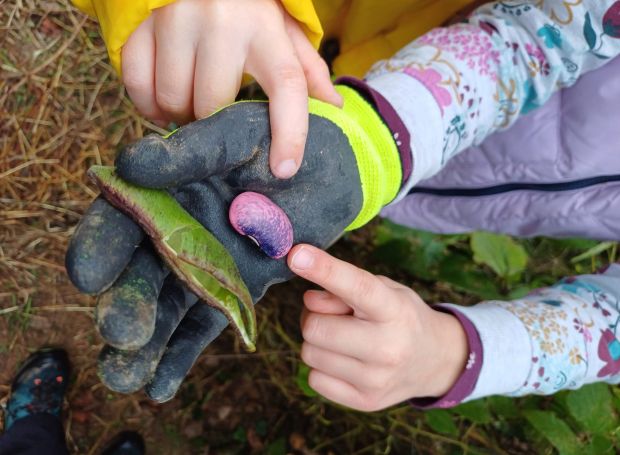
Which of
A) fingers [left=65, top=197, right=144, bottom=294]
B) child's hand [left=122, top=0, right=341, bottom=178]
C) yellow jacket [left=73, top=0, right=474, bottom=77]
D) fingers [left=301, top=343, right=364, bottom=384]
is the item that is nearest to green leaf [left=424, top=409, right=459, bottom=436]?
fingers [left=301, top=343, right=364, bottom=384]

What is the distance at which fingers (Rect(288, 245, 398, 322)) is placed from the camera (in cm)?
67

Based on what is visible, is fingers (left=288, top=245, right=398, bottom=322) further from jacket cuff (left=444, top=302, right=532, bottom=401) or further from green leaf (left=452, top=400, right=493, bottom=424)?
green leaf (left=452, top=400, right=493, bottom=424)

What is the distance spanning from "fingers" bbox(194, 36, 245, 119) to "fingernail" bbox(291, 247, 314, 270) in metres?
0.21

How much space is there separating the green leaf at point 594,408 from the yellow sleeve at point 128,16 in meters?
0.91

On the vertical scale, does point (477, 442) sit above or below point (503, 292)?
below

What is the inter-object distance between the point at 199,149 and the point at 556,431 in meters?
1.07

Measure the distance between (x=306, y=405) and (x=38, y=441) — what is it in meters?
0.73

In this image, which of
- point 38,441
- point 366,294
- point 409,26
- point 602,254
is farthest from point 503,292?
point 38,441

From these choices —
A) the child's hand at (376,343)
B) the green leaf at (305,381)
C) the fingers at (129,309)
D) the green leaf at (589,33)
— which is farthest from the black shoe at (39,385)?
the green leaf at (589,33)

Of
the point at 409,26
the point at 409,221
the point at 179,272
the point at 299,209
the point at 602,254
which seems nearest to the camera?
the point at 179,272

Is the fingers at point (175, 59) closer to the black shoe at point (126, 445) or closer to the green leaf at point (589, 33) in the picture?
the green leaf at point (589, 33)

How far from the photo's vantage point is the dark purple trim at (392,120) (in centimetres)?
81

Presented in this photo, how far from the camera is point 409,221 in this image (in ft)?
4.33

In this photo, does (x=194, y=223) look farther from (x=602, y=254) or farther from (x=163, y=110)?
(x=602, y=254)
